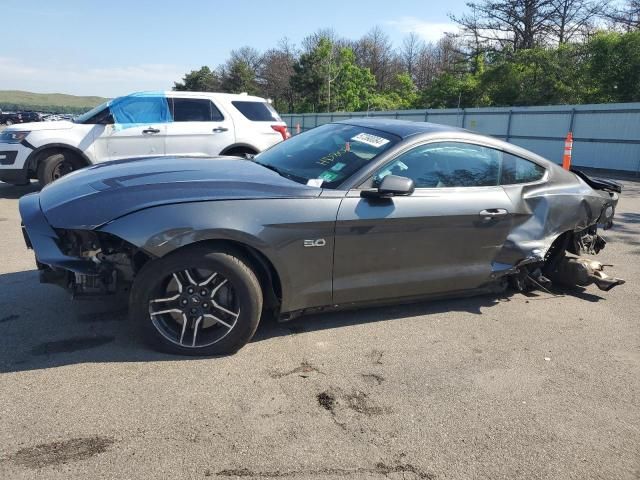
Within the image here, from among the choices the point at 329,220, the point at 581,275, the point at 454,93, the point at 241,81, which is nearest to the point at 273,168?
the point at 329,220

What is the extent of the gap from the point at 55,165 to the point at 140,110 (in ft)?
5.59

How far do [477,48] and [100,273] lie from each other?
40.7 m

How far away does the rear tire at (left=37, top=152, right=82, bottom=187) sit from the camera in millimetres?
8653

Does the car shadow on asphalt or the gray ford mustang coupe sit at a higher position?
the gray ford mustang coupe

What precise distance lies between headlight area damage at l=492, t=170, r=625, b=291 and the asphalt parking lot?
1.61 ft

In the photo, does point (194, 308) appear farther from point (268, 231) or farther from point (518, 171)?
point (518, 171)

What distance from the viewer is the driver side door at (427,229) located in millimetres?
3615

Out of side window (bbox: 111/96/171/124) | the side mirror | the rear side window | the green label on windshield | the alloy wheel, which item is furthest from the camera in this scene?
the rear side window

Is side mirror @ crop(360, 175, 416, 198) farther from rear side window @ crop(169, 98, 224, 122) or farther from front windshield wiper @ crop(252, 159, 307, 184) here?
rear side window @ crop(169, 98, 224, 122)

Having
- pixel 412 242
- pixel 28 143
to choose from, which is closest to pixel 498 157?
pixel 412 242

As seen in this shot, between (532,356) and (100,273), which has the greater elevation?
(100,273)

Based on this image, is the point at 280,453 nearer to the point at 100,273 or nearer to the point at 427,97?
the point at 100,273

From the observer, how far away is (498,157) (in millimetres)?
4371

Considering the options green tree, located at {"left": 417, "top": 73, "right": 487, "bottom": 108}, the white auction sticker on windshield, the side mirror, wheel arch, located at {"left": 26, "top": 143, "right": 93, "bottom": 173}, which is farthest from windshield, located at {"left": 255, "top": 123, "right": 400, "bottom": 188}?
green tree, located at {"left": 417, "top": 73, "right": 487, "bottom": 108}
